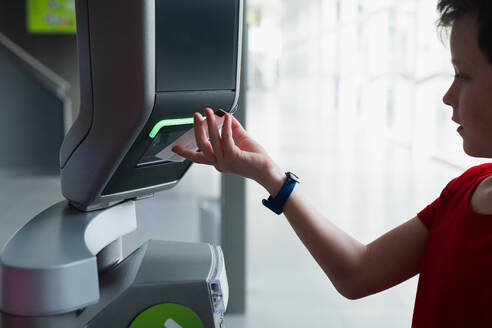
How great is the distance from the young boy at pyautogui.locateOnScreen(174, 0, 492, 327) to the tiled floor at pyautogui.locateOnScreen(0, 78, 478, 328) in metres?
1.77

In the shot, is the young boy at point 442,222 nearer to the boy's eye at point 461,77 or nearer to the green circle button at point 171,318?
the boy's eye at point 461,77

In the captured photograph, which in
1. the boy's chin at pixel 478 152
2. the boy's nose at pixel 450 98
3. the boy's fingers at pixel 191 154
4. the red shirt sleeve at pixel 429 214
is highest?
the boy's nose at pixel 450 98

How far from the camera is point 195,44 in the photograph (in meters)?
0.93

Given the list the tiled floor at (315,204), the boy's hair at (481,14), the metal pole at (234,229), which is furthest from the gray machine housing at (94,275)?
the tiled floor at (315,204)

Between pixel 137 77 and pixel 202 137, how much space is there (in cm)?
14

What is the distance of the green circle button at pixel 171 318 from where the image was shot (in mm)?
1012

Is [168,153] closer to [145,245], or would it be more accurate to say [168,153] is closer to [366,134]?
[145,245]

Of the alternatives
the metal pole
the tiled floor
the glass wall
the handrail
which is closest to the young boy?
the glass wall

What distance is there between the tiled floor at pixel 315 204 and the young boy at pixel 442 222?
1767mm

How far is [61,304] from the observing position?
32.9 inches

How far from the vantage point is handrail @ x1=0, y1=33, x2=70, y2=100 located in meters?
6.15

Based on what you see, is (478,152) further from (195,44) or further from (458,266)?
(195,44)

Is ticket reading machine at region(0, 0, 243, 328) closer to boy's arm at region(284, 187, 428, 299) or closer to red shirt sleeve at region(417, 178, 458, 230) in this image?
boy's arm at region(284, 187, 428, 299)

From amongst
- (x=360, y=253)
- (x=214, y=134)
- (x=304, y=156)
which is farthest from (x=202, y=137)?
(x=304, y=156)
